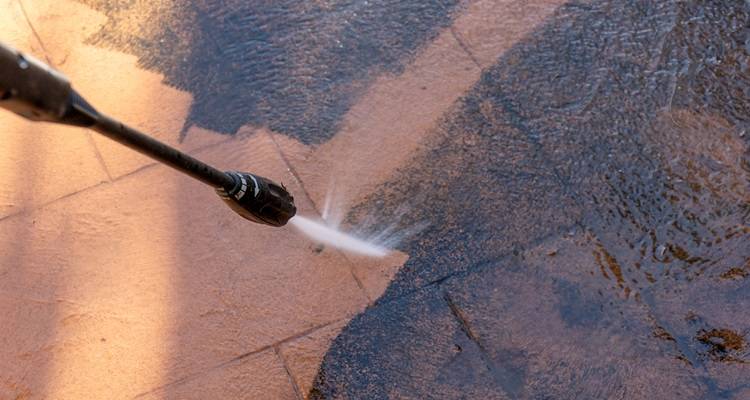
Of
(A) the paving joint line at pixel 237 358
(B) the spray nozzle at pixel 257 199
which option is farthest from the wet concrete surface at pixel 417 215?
(B) the spray nozzle at pixel 257 199

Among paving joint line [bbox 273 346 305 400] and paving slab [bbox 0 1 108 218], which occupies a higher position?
paving slab [bbox 0 1 108 218]

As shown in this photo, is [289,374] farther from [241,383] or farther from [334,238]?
[334,238]

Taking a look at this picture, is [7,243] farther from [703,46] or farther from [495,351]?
[703,46]

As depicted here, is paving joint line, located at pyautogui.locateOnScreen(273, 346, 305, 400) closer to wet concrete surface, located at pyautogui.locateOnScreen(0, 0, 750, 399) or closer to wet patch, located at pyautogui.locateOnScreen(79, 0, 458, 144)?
wet concrete surface, located at pyautogui.locateOnScreen(0, 0, 750, 399)

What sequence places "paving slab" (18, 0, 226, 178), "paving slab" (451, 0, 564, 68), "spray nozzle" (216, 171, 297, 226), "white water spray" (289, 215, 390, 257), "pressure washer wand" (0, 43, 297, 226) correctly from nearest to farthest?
1. "pressure washer wand" (0, 43, 297, 226)
2. "spray nozzle" (216, 171, 297, 226)
3. "white water spray" (289, 215, 390, 257)
4. "paving slab" (18, 0, 226, 178)
5. "paving slab" (451, 0, 564, 68)

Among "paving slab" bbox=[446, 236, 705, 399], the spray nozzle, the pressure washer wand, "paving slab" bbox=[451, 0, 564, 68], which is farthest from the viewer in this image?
"paving slab" bbox=[451, 0, 564, 68]

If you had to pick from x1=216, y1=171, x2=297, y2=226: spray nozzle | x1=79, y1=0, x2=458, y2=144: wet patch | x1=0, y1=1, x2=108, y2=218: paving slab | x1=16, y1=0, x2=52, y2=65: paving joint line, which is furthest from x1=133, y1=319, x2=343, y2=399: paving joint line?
x1=16, y1=0, x2=52, y2=65: paving joint line

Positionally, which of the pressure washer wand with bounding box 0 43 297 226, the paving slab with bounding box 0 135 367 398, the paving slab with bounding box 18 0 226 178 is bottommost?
the paving slab with bounding box 0 135 367 398
